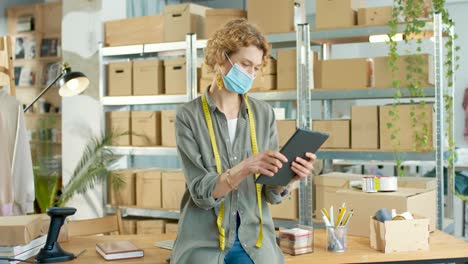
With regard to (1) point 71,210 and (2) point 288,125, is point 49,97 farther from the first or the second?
(1) point 71,210

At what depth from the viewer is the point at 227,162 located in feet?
7.89

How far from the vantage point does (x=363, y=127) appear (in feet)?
14.6

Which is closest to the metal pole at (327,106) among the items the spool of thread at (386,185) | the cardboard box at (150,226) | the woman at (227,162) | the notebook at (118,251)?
the cardboard box at (150,226)

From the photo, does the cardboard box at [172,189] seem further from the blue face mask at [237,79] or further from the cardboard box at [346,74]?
the blue face mask at [237,79]

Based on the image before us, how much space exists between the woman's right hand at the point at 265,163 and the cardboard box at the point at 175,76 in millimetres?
3147

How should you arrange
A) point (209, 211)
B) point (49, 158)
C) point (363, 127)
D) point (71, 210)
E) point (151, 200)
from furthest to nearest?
point (49, 158) → point (151, 200) → point (363, 127) → point (71, 210) → point (209, 211)

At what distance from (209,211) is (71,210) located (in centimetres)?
60

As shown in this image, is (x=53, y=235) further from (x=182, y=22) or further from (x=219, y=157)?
(x=182, y=22)

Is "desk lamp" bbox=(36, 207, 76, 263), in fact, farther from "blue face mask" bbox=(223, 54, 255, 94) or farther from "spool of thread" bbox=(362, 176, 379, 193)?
"spool of thread" bbox=(362, 176, 379, 193)

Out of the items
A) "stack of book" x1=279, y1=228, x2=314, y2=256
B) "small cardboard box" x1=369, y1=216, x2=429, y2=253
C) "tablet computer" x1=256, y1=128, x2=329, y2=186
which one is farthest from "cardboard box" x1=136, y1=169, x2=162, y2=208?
"tablet computer" x1=256, y1=128, x2=329, y2=186

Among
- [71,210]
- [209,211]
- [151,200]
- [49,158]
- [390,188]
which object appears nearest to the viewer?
[209,211]

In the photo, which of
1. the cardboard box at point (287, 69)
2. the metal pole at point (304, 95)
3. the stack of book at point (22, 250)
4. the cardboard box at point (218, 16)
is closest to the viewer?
the stack of book at point (22, 250)

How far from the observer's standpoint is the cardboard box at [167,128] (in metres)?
5.34

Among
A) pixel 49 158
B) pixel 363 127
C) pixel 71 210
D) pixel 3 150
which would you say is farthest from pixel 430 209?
pixel 49 158
